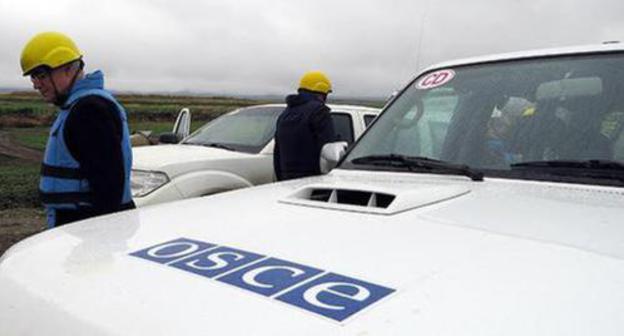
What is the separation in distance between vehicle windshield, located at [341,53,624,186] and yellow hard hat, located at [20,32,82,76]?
1.66 metres

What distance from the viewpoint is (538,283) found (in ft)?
4.42

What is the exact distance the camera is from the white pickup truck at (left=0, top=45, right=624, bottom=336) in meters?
1.25

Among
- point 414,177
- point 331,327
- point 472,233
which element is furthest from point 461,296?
point 414,177

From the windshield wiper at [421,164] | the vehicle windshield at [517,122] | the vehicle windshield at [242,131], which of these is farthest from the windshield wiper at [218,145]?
the windshield wiper at [421,164]

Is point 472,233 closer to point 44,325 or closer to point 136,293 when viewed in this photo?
point 136,293

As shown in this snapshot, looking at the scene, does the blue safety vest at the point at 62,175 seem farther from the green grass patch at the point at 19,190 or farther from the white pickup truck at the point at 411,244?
the green grass patch at the point at 19,190

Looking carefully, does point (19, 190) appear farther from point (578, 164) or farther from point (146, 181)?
point (578, 164)

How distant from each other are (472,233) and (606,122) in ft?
3.68

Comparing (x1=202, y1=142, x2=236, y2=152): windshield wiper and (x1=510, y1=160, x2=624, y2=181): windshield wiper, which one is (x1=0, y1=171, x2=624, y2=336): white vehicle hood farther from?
(x1=202, y1=142, x2=236, y2=152): windshield wiper

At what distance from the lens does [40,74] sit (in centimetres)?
336

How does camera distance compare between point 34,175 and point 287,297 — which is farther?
point 34,175

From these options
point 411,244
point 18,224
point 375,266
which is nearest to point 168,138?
point 18,224

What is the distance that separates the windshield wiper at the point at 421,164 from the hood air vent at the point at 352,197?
47 cm

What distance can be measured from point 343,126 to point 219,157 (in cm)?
160
